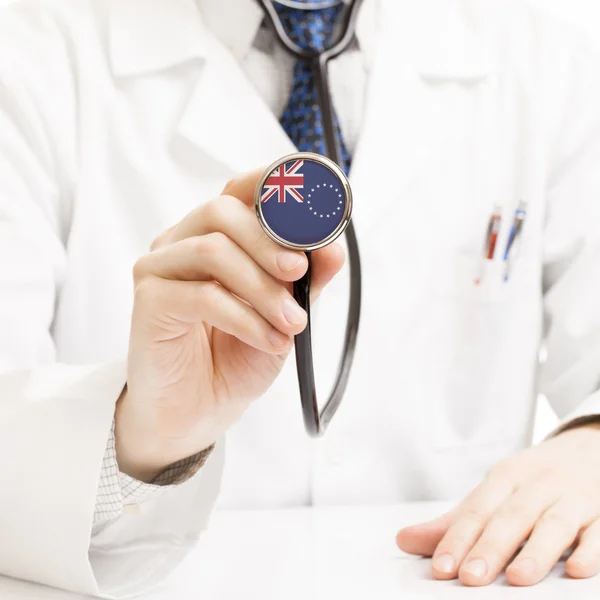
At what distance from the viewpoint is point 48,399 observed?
2.27ft

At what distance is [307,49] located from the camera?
0.94 metres

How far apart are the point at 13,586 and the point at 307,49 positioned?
0.70 m

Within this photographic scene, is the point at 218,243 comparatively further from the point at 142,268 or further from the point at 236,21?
the point at 236,21

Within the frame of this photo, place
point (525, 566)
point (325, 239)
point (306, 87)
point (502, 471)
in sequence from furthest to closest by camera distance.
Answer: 1. point (306, 87)
2. point (502, 471)
3. point (525, 566)
4. point (325, 239)

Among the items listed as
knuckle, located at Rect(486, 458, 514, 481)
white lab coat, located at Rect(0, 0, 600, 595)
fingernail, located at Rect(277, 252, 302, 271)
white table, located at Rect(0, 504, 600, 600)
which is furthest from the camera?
white lab coat, located at Rect(0, 0, 600, 595)

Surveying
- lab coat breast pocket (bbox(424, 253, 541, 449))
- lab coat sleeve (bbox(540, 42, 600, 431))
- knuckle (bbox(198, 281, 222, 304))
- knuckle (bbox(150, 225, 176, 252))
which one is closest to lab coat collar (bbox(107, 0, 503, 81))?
lab coat sleeve (bbox(540, 42, 600, 431))

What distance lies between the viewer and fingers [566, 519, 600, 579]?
63 centimetres

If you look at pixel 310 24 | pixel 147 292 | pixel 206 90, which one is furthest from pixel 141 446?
pixel 310 24

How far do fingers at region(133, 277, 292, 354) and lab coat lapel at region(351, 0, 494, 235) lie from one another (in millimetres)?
461

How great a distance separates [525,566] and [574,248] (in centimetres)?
57

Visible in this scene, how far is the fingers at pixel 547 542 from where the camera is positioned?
2.01 ft

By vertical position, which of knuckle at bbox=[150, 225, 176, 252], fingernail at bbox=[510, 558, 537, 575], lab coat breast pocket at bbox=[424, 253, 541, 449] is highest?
knuckle at bbox=[150, 225, 176, 252]

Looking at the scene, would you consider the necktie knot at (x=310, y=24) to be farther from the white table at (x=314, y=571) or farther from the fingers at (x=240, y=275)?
the white table at (x=314, y=571)

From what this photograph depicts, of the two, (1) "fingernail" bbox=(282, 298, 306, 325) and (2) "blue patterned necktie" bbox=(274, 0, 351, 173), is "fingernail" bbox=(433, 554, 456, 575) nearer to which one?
(1) "fingernail" bbox=(282, 298, 306, 325)
